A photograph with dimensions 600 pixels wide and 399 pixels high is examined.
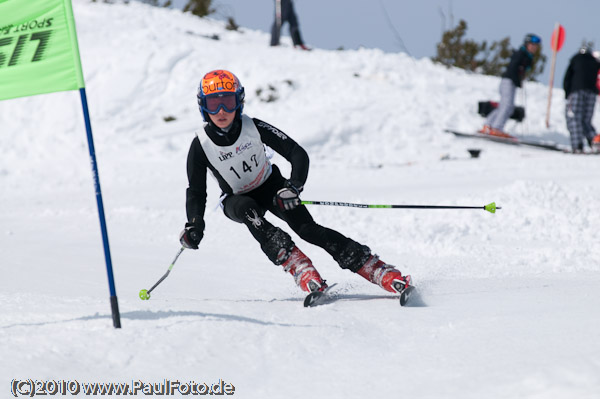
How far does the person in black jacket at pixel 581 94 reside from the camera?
12312mm

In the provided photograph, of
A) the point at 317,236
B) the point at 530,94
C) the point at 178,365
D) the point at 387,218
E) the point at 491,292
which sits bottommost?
the point at 530,94

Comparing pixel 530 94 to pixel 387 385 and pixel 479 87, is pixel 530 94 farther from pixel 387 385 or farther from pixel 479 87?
pixel 387 385

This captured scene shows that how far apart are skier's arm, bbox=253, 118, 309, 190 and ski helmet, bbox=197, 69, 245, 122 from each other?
28 centimetres

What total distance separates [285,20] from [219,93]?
→ 13515mm

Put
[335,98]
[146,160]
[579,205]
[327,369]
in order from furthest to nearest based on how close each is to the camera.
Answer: [335,98]
[146,160]
[579,205]
[327,369]

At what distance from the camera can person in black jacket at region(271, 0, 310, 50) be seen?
17.0 meters

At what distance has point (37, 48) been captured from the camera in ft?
11.0

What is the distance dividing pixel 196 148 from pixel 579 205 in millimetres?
4785

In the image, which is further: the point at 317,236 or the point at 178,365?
the point at 317,236

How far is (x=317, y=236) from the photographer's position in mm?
4422

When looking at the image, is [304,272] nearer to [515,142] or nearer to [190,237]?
[190,237]

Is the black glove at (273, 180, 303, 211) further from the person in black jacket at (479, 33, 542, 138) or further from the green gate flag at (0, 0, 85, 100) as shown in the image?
the person in black jacket at (479, 33, 542, 138)

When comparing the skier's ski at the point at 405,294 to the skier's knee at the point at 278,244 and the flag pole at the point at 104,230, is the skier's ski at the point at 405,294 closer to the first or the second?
the skier's knee at the point at 278,244

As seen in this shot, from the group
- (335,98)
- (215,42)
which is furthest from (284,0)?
(335,98)
